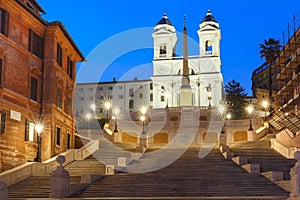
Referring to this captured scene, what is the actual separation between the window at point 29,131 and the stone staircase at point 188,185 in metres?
7.96

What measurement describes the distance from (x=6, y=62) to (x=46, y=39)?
236 inches

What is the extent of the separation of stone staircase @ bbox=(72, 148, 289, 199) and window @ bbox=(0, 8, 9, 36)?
10686 millimetres

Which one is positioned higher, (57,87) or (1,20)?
(1,20)

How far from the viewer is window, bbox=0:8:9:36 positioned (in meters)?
28.4

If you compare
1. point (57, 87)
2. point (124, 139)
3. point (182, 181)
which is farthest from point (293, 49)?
point (182, 181)

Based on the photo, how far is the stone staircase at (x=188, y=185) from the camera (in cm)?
2136

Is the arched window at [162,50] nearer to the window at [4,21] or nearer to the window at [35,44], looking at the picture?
the window at [35,44]

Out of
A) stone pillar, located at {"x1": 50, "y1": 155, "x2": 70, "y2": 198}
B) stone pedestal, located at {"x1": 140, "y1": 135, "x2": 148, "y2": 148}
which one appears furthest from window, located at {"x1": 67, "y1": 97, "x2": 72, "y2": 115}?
stone pillar, located at {"x1": 50, "y1": 155, "x2": 70, "y2": 198}

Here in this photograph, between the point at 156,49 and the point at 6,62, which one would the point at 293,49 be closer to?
the point at 6,62

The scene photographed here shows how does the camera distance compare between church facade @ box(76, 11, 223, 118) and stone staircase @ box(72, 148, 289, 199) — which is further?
church facade @ box(76, 11, 223, 118)

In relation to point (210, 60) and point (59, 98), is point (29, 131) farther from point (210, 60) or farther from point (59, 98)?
point (210, 60)

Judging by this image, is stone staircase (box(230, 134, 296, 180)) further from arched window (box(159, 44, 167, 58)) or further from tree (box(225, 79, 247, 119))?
arched window (box(159, 44, 167, 58))

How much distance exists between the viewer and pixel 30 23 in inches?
1271

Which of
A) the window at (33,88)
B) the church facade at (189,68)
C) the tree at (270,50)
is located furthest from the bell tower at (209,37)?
the window at (33,88)
